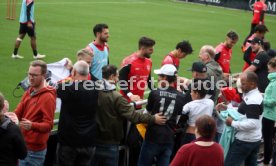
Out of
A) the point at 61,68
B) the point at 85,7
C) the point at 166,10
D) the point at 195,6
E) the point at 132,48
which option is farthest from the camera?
the point at 195,6

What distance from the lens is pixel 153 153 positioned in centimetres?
701

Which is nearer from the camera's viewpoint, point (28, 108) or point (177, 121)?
point (28, 108)

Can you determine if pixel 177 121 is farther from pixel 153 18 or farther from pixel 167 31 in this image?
pixel 153 18

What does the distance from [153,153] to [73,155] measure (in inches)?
46.2

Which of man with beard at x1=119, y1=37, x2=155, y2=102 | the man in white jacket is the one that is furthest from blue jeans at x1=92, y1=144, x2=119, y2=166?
man with beard at x1=119, y1=37, x2=155, y2=102

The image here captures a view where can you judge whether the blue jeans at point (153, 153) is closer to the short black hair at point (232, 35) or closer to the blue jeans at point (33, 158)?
the blue jeans at point (33, 158)

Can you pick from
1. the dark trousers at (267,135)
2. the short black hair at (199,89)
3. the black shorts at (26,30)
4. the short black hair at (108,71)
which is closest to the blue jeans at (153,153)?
the short black hair at (199,89)

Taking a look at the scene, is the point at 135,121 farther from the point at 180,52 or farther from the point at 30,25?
the point at 30,25

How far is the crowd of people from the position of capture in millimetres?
5488

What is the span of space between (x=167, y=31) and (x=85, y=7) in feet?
21.9

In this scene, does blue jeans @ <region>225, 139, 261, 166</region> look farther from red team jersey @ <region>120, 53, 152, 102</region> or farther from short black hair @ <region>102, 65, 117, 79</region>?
red team jersey @ <region>120, 53, 152, 102</region>

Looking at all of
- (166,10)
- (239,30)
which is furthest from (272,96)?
(166,10)

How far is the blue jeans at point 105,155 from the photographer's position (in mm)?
6732

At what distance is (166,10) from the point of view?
28797mm
